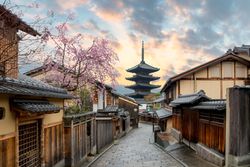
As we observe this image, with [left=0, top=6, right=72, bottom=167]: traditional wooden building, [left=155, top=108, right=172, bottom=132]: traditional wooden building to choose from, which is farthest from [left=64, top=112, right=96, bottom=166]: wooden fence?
[left=155, top=108, right=172, bottom=132]: traditional wooden building

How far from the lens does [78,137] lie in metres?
15.6

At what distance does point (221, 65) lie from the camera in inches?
1118

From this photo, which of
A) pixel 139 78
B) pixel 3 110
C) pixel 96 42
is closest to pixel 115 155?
pixel 96 42

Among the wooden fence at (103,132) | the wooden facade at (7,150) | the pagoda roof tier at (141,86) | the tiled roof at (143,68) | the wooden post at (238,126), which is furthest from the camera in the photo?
the tiled roof at (143,68)

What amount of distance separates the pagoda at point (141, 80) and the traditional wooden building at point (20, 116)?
70512 millimetres

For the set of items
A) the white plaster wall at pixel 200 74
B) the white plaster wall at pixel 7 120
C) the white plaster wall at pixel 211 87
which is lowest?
the white plaster wall at pixel 7 120

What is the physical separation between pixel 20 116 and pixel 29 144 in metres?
1.55

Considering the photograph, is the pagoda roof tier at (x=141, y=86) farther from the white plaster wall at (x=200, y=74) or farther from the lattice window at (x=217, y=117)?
the lattice window at (x=217, y=117)

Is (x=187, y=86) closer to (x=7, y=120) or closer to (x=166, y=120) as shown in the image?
(x=166, y=120)

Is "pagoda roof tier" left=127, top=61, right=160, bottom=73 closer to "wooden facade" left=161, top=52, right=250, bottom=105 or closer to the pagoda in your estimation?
the pagoda

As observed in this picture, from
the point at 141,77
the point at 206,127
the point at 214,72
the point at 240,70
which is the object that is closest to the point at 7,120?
the point at 206,127

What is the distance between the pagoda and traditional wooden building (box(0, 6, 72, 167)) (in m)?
70.5

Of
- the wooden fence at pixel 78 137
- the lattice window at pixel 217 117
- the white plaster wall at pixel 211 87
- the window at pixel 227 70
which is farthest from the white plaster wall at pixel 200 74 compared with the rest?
the lattice window at pixel 217 117

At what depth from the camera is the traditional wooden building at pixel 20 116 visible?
7551 mm
